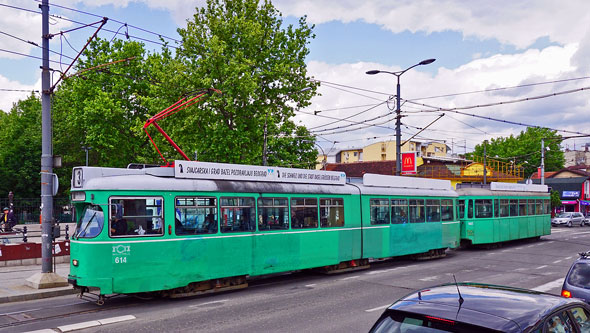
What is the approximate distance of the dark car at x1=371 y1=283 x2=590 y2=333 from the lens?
12.3ft

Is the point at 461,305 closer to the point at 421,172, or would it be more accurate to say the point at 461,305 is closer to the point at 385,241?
the point at 385,241

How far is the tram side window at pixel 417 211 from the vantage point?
19.3 meters

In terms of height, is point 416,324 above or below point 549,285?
above

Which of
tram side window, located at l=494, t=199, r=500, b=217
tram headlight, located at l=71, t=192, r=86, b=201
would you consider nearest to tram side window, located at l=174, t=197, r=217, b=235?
tram headlight, located at l=71, t=192, r=86, b=201

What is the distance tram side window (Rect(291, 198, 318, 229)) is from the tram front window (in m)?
5.59

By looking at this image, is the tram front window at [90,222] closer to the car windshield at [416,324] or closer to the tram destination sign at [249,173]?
the tram destination sign at [249,173]

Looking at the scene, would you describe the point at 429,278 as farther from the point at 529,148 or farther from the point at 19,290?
the point at 529,148

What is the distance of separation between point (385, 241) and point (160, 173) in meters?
9.03

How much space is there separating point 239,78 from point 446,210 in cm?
1115

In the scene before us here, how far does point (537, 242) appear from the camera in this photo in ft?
98.3

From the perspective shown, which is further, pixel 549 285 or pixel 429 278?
pixel 429 278

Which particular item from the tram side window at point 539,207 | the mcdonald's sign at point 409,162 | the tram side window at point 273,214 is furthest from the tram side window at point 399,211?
the tram side window at point 539,207

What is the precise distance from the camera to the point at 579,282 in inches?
329

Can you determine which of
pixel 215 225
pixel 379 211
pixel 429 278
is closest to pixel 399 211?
pixel 379 211
